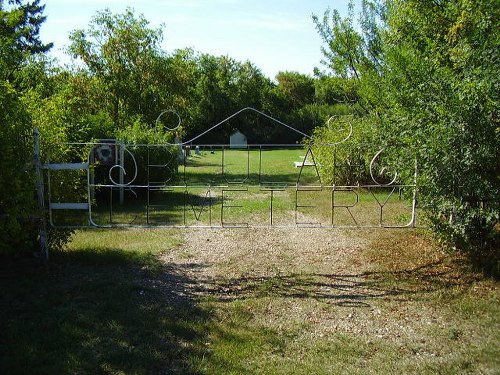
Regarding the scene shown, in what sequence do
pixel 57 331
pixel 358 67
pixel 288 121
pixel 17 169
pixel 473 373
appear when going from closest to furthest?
1. pixel 473 373
2. pixel 57 331
3. pixel 17 169
4. pixel 358 67
5. pixel 288 121

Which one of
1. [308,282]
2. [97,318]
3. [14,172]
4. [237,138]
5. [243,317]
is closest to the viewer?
[97,318]

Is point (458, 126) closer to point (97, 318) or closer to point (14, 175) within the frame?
point (97, 318)

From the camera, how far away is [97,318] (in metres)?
4.39

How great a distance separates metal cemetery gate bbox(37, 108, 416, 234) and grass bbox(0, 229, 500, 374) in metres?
0.64

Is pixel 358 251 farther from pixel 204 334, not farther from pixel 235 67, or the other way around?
pixel 235 67

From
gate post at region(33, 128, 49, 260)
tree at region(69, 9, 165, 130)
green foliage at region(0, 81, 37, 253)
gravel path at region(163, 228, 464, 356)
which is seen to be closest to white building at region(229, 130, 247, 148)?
tree at region(69, 9, 165, 130)

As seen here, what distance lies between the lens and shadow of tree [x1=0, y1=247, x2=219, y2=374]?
143 inches

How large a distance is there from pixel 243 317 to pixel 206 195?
6504mm

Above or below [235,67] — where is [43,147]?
below

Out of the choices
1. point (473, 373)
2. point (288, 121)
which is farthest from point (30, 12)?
point (473, 373)

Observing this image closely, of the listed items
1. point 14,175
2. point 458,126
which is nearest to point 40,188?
point 14,175

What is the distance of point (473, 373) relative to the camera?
349cm

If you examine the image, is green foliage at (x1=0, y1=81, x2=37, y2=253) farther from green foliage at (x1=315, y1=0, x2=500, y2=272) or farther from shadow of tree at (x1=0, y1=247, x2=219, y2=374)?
green foliage at (x1=315, y1=0, x2=500, y2=272)

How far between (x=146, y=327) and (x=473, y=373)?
2.70 metres
